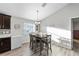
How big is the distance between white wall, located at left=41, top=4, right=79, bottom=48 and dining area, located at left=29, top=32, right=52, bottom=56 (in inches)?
8.7

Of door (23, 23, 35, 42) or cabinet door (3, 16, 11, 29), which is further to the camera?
cabinet door (3, 16, 11, 29)

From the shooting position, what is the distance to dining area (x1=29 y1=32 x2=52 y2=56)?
291cm

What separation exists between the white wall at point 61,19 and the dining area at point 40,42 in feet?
0.73

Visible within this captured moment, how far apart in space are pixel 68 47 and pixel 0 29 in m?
2.70

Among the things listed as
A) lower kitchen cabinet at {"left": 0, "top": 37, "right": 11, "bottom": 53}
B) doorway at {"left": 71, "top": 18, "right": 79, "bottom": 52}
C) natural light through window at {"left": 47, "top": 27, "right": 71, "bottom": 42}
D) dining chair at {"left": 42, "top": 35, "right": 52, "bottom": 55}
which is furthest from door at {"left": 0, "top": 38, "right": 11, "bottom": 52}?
doorway at {"left": 71, "top": 18, "right": 79, "bottom": 52}

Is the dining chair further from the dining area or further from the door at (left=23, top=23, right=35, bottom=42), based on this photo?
the door at (left=23, top=23, right=35, bottom=42)

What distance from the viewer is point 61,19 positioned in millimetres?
3029

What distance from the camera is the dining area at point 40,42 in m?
2.91

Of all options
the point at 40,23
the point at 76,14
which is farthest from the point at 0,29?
the point at 76,14

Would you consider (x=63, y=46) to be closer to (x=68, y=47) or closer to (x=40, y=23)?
(x=68, y=47)

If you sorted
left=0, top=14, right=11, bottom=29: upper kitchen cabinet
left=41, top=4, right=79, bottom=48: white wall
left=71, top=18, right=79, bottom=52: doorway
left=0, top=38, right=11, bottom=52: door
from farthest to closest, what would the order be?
left=0, top=14, right=11, bottom=29: upper kitchen cabinet
left=0, top=38, right=11, bottom=52: door
left=41, top=4, right=79, bottom=48: white wall
left=71, top=18, right=79, bottom=52: doorway

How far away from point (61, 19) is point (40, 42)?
3.26 feet

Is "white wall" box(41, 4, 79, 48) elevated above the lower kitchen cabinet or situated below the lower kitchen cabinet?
above

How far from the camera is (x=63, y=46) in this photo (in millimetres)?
2951
